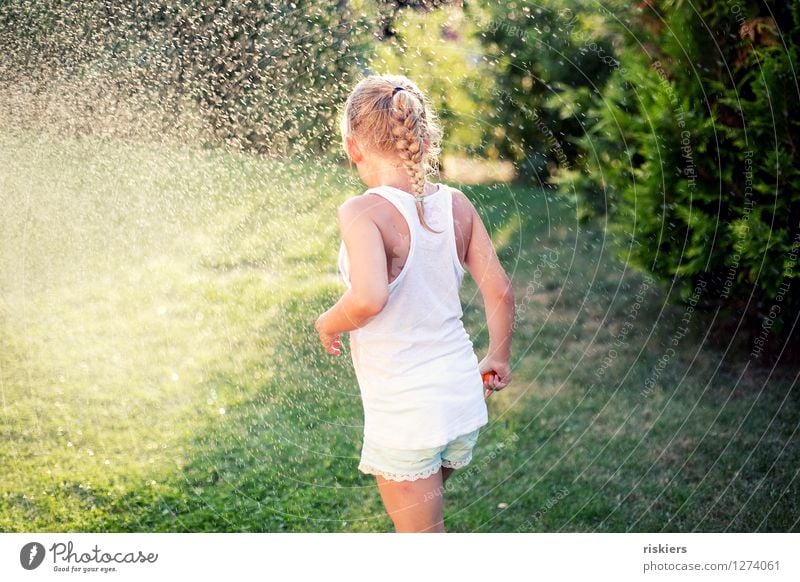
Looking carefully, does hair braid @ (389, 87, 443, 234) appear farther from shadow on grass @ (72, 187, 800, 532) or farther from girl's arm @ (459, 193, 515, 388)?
shadow on grass @ (72, 187, 800, 532)

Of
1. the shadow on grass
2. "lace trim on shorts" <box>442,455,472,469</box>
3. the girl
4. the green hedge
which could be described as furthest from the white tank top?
the green hedge

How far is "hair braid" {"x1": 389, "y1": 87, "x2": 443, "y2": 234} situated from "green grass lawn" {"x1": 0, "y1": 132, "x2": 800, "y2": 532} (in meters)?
1.22

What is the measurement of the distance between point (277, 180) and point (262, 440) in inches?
45.6

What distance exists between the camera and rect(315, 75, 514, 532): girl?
2018 millimetres

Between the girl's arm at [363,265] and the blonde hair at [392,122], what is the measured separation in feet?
0.42

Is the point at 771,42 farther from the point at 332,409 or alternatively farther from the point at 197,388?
the point at 197,388

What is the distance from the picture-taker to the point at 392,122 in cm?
202

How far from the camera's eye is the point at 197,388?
11.4ft

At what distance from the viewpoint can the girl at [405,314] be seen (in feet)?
6.62
